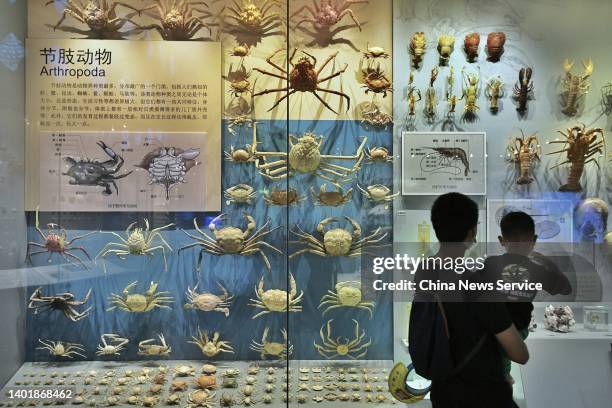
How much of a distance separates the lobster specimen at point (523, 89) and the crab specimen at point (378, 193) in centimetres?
81

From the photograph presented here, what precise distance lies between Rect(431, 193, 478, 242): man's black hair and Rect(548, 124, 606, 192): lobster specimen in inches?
25.7

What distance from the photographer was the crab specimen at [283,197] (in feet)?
9.39

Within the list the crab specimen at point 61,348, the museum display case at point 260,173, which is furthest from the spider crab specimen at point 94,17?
the crab specimen at point 61,348

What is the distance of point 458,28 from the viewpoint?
2.77m

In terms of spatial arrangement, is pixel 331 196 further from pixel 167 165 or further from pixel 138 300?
pixel 138 300

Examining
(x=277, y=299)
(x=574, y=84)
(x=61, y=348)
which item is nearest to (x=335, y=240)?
(x=277, y=299)

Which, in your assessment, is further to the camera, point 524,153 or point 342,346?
point 342,346

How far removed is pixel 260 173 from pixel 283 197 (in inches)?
7.6

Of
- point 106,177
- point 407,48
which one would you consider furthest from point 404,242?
point 106,177

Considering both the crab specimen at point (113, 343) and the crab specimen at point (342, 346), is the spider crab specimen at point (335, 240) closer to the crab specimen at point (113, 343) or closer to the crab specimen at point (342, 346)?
the crab specimen at point (342, 346)

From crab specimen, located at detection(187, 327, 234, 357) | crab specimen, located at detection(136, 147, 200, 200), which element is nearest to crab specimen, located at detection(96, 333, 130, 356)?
crab specimen, located at detection(187, 327, 234, 357)

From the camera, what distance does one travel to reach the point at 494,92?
2.76m

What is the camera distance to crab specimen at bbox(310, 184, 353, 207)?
2.87m

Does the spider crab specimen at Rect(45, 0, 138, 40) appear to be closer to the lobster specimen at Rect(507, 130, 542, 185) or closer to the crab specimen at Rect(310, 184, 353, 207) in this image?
the crab specimen at Rect(310, 184, 353, 207)
